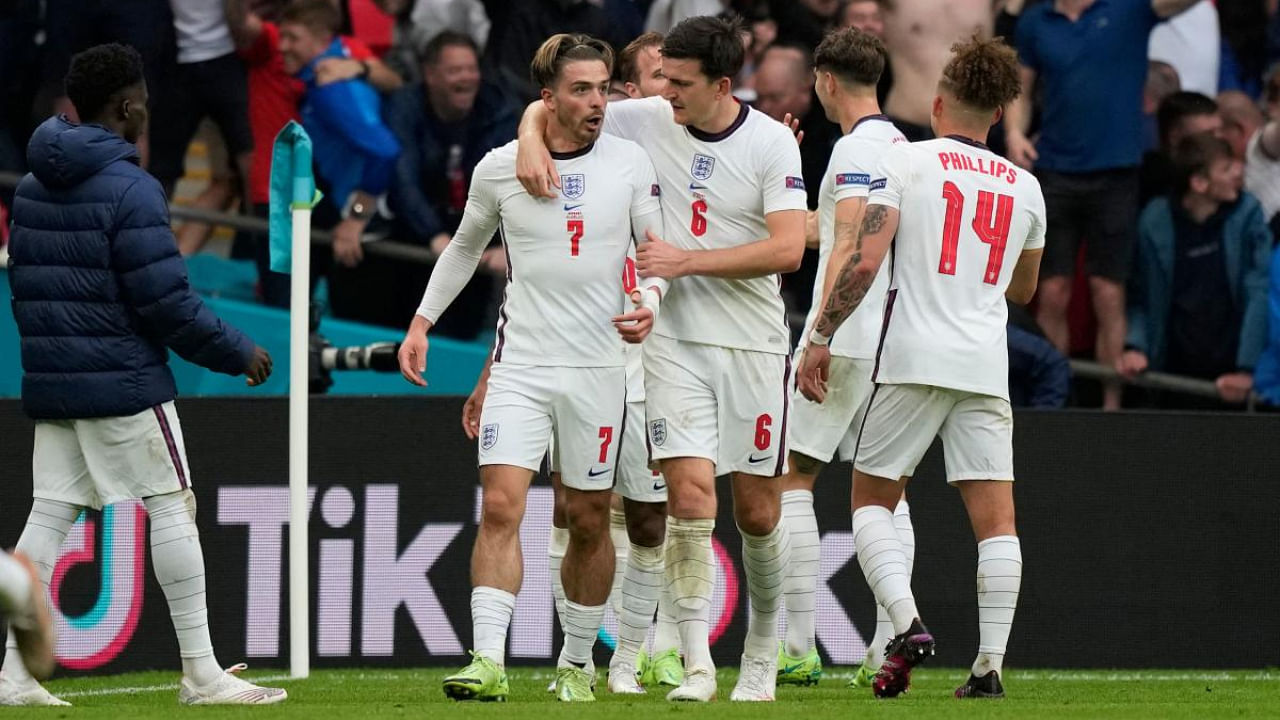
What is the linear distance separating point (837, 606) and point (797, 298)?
2.46 meters

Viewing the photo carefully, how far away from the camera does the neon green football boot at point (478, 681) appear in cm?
760

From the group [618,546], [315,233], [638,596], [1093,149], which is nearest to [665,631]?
[618,546]

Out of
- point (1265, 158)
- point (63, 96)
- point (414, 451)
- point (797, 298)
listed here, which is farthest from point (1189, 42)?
point (63, 96)

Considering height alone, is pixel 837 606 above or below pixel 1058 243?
below

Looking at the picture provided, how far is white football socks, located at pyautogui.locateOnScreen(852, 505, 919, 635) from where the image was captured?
7973 millimetres

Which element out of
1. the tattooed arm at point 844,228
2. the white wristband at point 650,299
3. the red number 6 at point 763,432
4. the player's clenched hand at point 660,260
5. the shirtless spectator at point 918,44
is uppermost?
the shirtless spectator at point 918,44

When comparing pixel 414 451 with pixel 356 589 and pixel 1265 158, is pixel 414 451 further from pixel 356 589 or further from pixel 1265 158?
pixel 1265 158

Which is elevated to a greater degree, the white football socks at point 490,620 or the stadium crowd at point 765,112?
the stadium crowd at point 765,112

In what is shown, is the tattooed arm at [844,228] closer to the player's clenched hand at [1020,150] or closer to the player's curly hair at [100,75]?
the player's curly hair at [100,75]

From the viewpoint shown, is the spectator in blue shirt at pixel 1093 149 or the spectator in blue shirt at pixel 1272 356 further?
the spectator in blue shirt at pixel 1093 149

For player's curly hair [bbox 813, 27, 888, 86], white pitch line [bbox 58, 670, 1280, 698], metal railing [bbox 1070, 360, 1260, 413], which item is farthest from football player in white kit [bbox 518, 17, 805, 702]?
metal railing [bbox 1070, 360, 1260, 413]

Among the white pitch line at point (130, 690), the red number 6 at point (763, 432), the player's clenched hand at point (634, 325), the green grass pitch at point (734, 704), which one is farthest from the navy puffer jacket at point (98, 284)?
the red number 6 at point (763, 432)

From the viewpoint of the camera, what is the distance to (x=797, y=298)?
40.9ft

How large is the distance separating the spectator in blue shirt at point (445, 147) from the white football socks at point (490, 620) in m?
4.66
